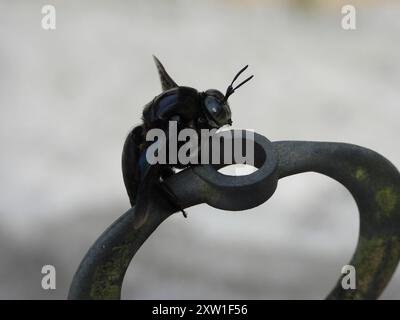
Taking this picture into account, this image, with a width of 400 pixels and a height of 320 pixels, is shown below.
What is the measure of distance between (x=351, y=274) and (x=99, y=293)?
2.19 m

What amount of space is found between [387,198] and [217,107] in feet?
5.47

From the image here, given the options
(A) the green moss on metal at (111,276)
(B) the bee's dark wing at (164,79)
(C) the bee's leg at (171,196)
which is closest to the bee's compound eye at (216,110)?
(B) the bee's dark wing at (164,79)

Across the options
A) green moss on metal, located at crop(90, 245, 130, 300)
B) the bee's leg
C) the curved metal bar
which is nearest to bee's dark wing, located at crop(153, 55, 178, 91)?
the bee's leg

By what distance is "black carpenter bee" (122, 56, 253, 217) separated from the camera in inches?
344

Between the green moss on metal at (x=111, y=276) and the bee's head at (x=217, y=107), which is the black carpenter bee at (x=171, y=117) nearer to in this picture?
the bee's head at (x=217, y=107)

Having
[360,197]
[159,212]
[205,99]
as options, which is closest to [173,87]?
[205,99]

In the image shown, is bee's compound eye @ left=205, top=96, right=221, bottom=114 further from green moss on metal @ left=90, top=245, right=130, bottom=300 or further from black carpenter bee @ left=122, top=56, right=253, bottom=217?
green moss on metal @ left=90, top=245, right=130, bottom=300

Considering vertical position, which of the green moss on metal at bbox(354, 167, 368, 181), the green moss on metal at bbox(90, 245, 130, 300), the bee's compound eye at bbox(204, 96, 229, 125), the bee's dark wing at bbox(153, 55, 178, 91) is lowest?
the green moss on metal at bbox(90, 245, 130, 300)

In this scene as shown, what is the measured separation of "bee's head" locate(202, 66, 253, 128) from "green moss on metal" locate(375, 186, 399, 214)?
145cm

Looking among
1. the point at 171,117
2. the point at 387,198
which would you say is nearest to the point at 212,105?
the point at 171,117

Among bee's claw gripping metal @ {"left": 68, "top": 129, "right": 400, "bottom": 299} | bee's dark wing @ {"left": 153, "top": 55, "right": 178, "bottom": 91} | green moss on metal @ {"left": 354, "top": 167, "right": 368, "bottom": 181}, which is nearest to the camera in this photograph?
bee's claw gripping metal @ {"left": 68, "top": 129, "right": 400, "bottom": 299}

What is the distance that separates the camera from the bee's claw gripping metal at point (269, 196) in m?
8.70

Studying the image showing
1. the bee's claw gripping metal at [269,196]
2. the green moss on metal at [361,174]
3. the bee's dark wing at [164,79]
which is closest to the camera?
the bee's claw gripping metal at [269,196]

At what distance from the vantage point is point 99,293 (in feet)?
28.6
